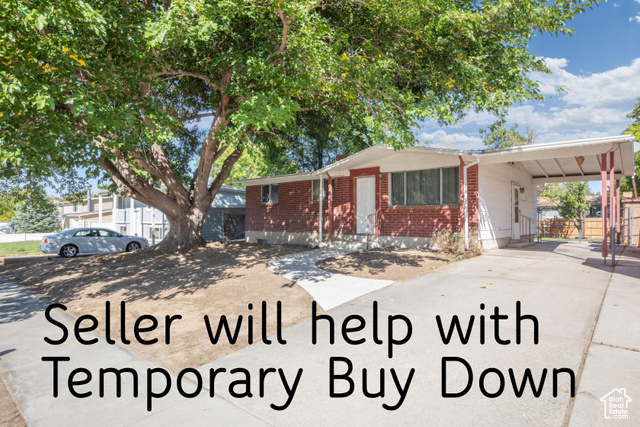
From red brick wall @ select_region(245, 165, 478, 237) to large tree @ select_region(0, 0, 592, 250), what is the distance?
3180 mm

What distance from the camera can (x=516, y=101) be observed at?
9.91 metres

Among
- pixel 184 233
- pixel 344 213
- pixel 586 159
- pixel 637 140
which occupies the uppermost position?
pixel 637 140

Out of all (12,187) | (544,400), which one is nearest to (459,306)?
(544,400)

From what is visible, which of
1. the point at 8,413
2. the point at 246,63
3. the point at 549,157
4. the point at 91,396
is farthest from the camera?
the point at 549,157

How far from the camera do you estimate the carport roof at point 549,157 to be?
8.85 meters

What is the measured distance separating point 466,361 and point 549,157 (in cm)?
836

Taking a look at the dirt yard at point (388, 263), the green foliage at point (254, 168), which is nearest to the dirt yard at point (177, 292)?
the dirt yard at point (388, 263)

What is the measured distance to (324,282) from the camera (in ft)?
24.4

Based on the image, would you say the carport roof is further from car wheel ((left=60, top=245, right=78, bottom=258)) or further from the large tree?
car wheel ((left=60, top=245, right=78, bottom=258))

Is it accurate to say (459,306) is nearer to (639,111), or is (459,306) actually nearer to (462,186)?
(462,186)

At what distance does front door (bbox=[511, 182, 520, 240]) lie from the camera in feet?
45.6

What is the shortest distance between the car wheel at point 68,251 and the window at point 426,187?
1425 cm

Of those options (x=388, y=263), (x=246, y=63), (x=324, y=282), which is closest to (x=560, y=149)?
(x=388, y=263)

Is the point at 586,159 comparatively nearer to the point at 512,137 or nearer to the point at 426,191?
the point at 426,191
